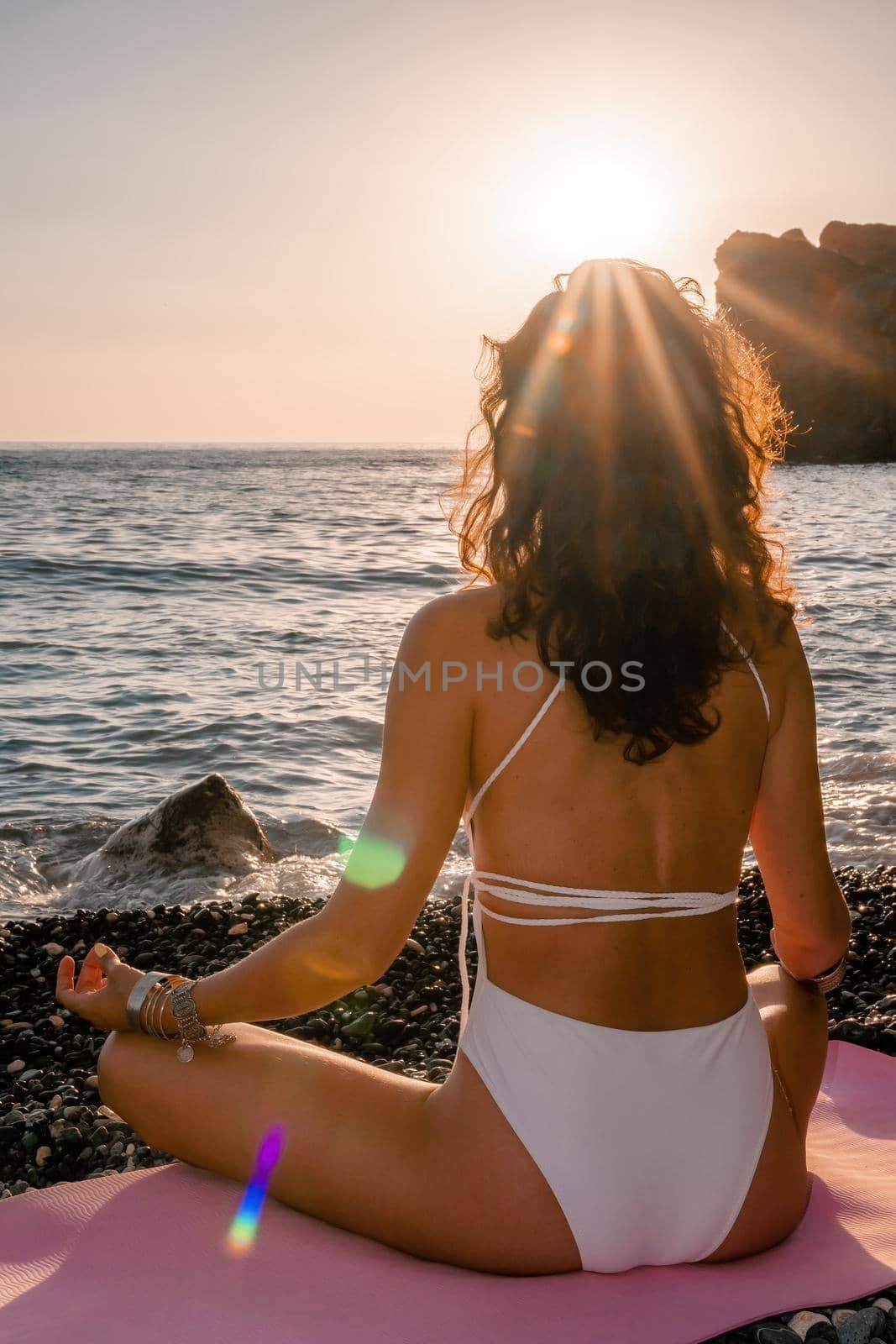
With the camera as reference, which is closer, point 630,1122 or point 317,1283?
point 630,1122

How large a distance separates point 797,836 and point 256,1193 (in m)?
1.42

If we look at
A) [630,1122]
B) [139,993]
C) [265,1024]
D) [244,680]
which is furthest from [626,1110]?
[244,680]

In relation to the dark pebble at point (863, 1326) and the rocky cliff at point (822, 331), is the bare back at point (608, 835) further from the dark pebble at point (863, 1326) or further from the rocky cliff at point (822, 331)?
the rocky cliff at point (822, 331)

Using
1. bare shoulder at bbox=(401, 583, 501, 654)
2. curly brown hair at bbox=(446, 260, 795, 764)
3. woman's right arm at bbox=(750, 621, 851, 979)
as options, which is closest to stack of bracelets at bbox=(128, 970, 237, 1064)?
bare shoulder at bbox=(401, 583, 501, 654)

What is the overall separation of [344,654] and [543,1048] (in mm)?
11177

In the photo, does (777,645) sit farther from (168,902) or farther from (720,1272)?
(168,902)

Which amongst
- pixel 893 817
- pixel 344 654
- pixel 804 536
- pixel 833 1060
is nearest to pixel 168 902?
pixel 833 1060

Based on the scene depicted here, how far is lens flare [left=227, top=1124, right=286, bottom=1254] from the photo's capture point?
7.82 ft

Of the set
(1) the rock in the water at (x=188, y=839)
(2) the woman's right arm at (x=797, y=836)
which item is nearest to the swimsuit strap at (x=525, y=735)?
(2) the woman's right arm at (x=797, y=836)

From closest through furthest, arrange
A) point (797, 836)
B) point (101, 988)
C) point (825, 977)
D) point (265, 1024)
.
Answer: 1. point (797, 836)
2. point (101, 988)
3. point (825, 977)
4. point (265, 1024)

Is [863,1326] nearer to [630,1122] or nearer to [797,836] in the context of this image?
[630,1122]

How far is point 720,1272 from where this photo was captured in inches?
89.0

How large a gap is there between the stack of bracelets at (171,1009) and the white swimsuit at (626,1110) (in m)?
0.62

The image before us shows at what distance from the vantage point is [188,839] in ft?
23.0
